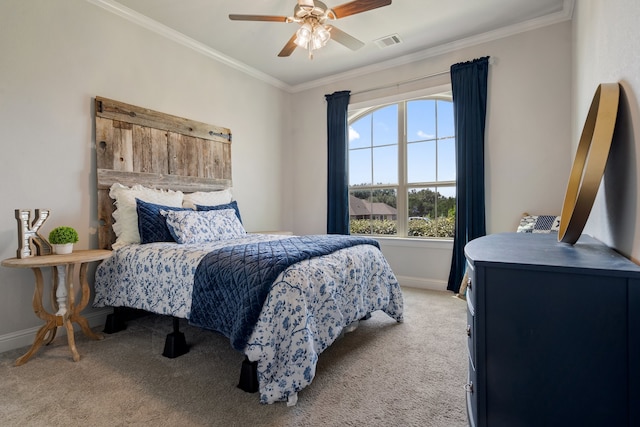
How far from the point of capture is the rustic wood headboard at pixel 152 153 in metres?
2.75

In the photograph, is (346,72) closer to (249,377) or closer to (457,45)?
(457,45)

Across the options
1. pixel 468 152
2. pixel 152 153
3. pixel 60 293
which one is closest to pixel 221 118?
pixel 152 153

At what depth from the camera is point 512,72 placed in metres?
3.27

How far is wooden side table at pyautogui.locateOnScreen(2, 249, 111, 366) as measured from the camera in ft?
6.77

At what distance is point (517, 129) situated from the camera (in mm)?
3262

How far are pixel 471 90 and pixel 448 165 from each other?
831 mm

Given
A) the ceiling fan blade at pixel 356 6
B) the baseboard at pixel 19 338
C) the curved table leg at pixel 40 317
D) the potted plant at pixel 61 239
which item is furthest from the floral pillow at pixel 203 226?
the ceiling fan blade at pixel 356 6

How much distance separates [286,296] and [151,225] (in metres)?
1.61

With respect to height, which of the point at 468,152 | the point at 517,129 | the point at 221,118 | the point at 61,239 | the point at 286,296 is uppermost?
the point at 221,118

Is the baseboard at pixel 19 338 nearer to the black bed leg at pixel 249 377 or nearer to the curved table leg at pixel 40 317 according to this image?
the curved table leg at pixel 40 317

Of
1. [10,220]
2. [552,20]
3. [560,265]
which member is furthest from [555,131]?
[10,220]

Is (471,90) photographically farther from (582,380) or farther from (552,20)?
(582,380)

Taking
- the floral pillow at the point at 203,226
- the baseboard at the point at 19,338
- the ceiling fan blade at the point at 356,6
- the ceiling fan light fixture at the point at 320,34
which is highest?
the ceiling fan blade at the point at 356,6

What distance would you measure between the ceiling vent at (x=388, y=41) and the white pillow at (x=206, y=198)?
2.35 meters
